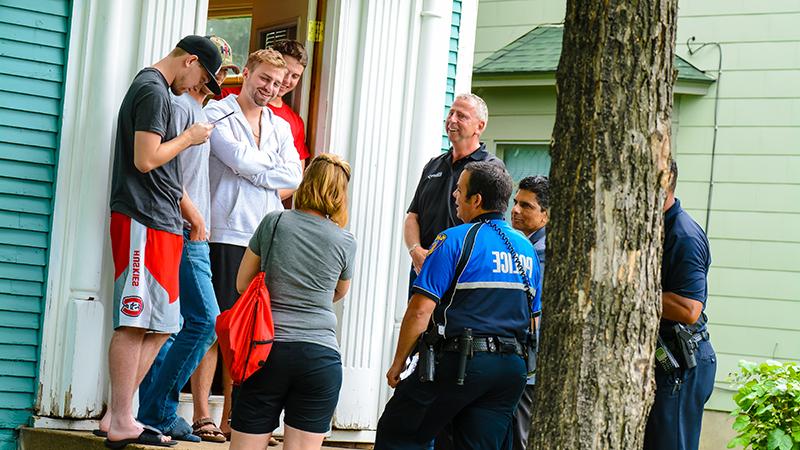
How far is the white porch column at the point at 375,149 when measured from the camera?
7.70 m

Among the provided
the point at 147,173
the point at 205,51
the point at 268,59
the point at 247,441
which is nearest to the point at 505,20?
the point at 268,59

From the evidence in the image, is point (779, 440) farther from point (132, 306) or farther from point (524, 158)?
point (524, 158)

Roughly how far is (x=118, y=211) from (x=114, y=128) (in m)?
0.71

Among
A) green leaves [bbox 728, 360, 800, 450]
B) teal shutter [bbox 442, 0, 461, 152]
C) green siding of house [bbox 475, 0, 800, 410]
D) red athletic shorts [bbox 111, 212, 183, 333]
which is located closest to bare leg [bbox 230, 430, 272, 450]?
red athletic shorts [bbox 111, 212, 183, 333]

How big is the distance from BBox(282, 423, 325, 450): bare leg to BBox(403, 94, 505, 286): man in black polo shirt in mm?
1730

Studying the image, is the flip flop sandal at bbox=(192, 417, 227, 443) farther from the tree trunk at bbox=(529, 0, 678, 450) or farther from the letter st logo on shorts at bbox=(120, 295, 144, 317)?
the tree trunk at bbox=(529, 0, 678, 450)

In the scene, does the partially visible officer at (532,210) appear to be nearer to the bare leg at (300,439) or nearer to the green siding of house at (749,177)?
the bare leg at (300,439)

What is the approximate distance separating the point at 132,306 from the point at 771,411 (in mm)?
4330

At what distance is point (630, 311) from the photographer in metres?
3.86

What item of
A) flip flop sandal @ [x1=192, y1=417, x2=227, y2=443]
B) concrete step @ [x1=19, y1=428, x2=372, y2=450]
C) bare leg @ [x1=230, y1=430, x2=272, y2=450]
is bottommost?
concrete step @ [x1=19, y1=428, x2=372, y2=450]

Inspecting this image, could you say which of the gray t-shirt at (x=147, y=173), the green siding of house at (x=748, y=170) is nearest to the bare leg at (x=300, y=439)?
the gray t-shirt at (x=147, y=173)

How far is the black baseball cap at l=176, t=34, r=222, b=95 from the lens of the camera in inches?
245

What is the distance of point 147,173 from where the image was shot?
20.2 ft

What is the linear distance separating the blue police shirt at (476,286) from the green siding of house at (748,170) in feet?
21.2
